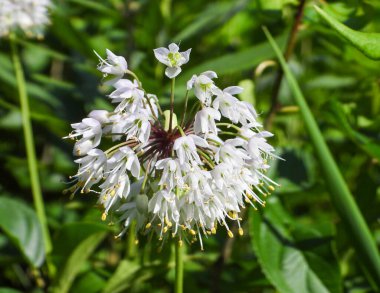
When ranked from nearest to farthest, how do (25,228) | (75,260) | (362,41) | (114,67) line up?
(362,41) → (114,67) → (75,260) → (25,228)

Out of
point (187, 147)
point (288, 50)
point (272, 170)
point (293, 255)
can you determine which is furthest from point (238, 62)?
point (187, 147)

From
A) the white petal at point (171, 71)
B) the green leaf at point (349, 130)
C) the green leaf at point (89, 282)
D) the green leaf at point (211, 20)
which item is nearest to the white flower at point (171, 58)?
the white petal at point (171, 71)

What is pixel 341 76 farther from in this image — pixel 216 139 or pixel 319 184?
pixel 216 139

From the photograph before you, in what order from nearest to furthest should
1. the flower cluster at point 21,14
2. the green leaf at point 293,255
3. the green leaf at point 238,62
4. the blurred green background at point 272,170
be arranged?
1. the green leaf at point 293,255
2. the blurred green background at point 272,170
3. the green leaf at point 238,62
4. the flower cluster at point 21,14

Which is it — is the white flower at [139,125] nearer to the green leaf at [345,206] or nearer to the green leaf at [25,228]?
the green leaf at [345,206]

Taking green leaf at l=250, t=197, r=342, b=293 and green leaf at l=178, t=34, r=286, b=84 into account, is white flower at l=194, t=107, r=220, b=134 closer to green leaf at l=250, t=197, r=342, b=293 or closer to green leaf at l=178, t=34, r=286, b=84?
green leaf at l=250, t=197, r=342, b=293

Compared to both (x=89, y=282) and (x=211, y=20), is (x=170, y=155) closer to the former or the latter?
(x=89, y=282)

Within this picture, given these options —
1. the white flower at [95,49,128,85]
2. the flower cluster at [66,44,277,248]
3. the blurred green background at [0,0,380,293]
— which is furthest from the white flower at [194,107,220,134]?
the blurred green background at [0,0,380,293]
